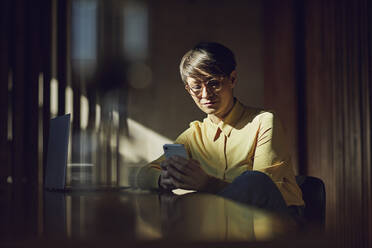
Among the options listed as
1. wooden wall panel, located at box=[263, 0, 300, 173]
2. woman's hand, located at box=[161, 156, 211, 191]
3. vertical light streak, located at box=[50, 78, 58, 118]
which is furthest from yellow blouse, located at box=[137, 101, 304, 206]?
wooden wall panel, located at box=[263, 0, 300, 173]

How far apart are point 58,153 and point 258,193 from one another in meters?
0.89

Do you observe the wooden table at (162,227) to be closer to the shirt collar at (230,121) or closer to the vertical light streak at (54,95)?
the shirt collar at (230,121)

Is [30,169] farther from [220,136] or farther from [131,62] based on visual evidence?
[220,136]

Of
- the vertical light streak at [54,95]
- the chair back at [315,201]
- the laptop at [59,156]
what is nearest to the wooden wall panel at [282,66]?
the vertical light streak at [54,95]

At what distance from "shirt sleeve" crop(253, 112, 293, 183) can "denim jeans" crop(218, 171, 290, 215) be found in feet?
1.09

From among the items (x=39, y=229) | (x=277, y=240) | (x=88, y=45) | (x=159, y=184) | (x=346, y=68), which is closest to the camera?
(x=277, y=240)

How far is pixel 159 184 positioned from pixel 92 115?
2346 millimetres

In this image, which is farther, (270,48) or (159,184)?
(270,48)

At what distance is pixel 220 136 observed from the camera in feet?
6.39

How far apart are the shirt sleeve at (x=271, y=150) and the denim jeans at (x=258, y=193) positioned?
0.33m

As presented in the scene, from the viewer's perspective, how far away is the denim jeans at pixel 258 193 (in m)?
1.26

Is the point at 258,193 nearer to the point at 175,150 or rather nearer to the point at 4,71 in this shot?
the point at 175,150

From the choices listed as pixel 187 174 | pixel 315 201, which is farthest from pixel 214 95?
pixel 315 201

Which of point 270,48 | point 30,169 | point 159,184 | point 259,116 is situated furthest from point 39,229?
point 270,48
